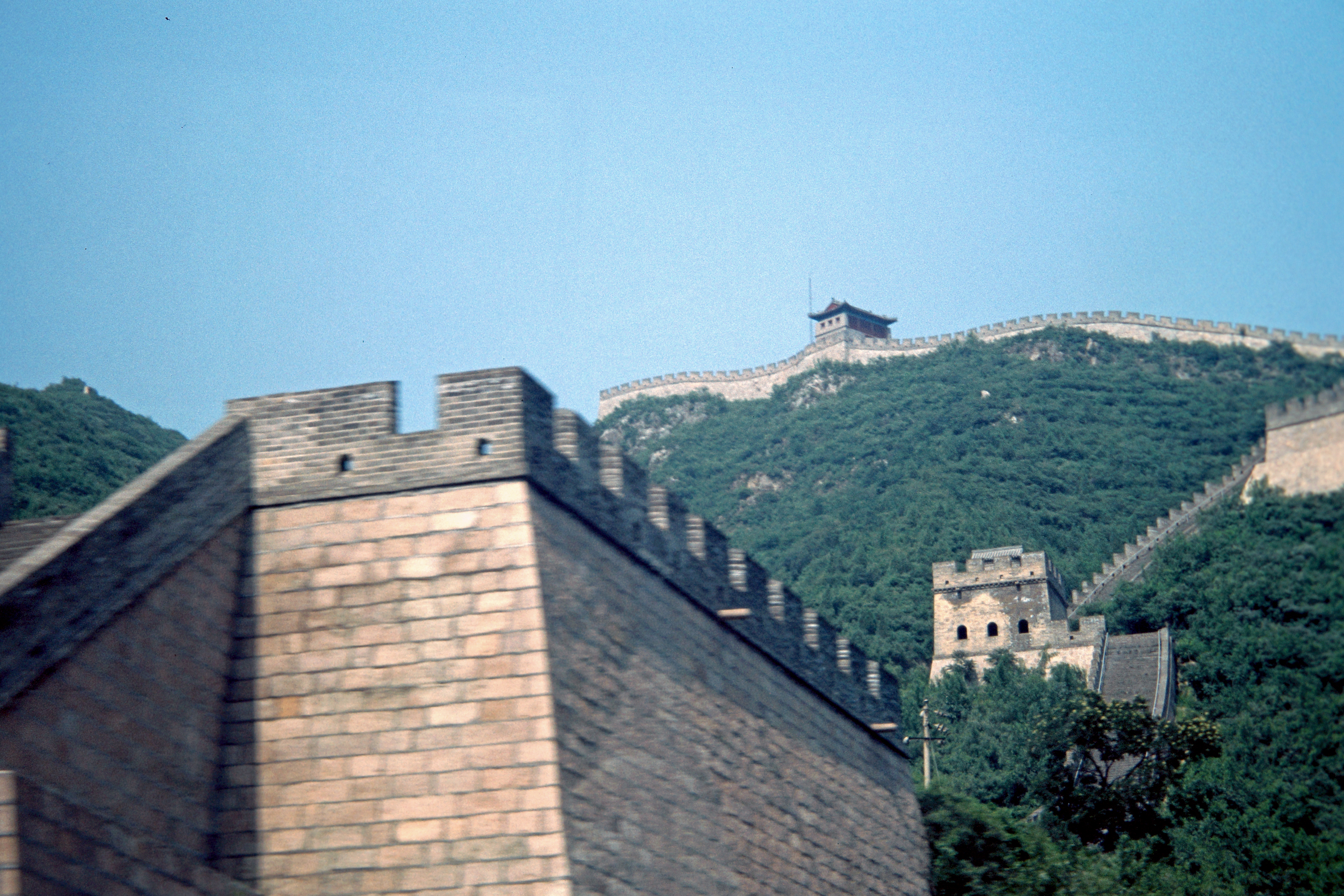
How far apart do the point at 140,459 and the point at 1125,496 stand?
46.4 meters

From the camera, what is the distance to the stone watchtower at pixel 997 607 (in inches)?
2057

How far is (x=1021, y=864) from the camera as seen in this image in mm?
18688

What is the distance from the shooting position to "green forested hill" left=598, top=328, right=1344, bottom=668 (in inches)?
2363

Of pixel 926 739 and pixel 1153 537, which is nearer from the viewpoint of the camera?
pixel 926 739

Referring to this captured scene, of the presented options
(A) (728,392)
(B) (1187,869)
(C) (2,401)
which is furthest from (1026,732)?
(A) (728,392)

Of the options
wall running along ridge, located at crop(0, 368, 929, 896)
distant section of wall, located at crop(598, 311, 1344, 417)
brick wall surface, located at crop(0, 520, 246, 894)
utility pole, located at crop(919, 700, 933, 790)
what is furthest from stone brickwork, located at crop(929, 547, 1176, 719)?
brick wall surface, located at crop(0, 520, 246, 894)

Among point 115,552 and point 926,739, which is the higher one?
point 115,552

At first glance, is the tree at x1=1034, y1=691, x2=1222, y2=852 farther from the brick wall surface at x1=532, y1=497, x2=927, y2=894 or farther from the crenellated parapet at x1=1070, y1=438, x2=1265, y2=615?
the brick wall surface at x1=532, y1=497, x2=927, y2=894

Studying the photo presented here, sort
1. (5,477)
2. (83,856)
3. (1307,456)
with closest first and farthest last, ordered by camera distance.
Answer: (83,856) < (5,477) < (1307,456)

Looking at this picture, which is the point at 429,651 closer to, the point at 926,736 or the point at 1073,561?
the point at 926,736

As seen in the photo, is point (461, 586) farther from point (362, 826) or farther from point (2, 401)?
point (2, 401)

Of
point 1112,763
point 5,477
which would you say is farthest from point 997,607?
point 5,477

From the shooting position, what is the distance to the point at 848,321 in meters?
87.9

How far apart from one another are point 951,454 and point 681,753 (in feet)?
196
